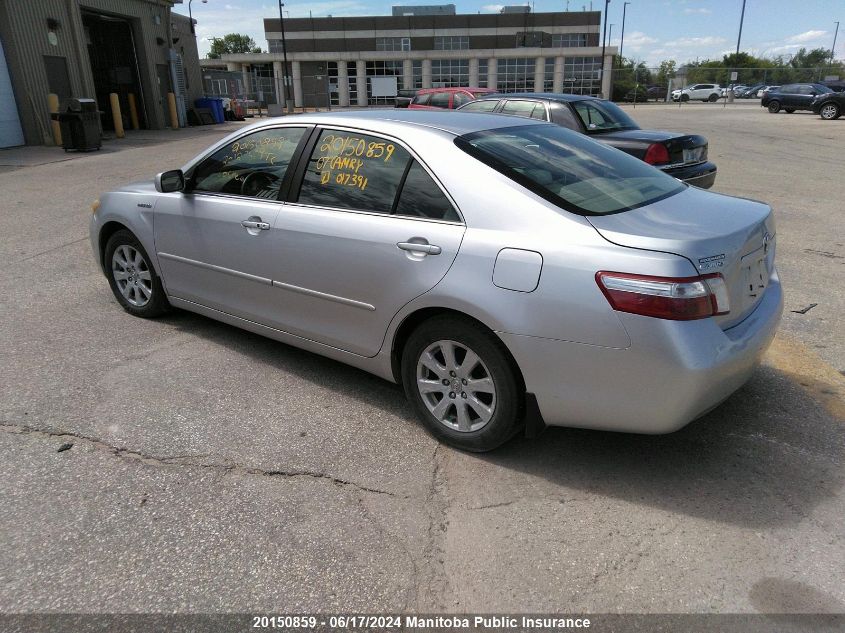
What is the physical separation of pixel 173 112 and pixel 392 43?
51.9m

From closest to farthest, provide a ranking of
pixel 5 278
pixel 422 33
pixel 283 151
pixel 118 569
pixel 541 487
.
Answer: pixel 118 569 → pixel 541 487 → pixel 283 151 → pixel 5 278 → pixel 422 33

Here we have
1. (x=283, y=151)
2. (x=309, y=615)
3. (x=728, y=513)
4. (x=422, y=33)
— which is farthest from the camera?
(x=422, y=33)

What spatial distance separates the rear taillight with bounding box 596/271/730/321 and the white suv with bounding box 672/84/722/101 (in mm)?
61861

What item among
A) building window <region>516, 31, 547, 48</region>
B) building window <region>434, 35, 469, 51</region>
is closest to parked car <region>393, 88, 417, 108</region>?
building window <region>434, 35, 469, 51</region>

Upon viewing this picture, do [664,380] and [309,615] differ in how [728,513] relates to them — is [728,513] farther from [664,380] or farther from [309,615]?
[309,615]

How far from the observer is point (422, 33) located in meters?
72.7

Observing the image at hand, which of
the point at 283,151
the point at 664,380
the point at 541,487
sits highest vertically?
the point at 283,151

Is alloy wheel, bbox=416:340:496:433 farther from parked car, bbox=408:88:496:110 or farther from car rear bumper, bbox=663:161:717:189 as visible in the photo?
parked car, bbox=408:88:496:110


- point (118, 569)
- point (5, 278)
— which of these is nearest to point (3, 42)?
point (5, 278)

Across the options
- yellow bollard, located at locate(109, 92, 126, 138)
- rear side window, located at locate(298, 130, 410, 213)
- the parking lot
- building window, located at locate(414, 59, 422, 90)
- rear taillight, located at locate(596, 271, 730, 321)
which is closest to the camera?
the parking lot

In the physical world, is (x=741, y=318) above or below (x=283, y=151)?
below

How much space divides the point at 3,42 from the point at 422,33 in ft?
200

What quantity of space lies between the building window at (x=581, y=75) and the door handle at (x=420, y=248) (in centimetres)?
6659

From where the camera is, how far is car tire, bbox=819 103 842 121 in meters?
28.6
